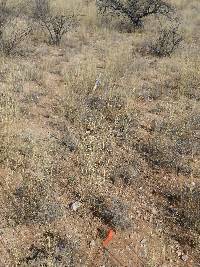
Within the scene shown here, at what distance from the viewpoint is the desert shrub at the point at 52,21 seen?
37.3 ft

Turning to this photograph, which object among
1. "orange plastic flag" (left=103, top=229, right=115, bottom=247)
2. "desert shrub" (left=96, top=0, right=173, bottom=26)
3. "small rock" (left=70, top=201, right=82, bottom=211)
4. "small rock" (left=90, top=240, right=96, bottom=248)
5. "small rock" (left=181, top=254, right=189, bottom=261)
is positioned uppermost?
"desert shrub" (left=96, top=0, right=173, bottom=26)

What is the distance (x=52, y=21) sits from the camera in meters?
11.6

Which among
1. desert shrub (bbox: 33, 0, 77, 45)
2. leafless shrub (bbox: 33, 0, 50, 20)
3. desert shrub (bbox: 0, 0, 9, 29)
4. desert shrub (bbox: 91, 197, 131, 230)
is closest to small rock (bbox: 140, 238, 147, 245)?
desert shrub (bbox: 91, 197, 131, 230)

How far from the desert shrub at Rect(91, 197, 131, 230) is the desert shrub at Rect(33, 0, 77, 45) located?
7015 mm

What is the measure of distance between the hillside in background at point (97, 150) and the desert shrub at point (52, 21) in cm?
14

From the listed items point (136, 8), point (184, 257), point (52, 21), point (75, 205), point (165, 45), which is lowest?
point (184, 257)

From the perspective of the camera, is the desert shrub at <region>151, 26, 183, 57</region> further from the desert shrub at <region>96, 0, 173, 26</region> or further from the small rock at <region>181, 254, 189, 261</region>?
the small rock at <region>181, 254, 189, 261</region>

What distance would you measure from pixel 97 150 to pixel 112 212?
1410mm

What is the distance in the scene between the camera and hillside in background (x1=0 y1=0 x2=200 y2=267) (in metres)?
4.75

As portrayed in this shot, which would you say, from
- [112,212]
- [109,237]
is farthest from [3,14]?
[109,237]

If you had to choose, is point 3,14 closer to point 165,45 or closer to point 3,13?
point 3,13

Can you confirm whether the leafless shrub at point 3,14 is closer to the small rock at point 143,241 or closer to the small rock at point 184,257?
the small rock at point 143,241

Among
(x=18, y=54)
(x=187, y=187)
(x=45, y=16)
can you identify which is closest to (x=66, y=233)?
(x=187, y=187)

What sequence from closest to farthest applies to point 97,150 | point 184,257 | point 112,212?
point 184,257
point 112,212
point 97,150
